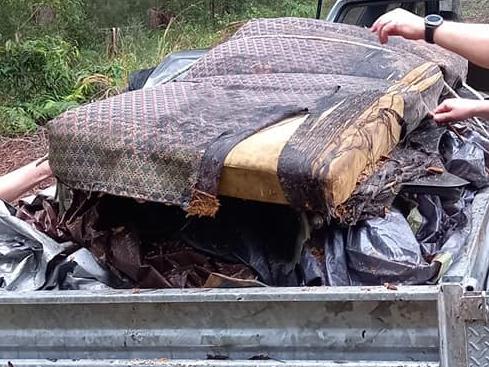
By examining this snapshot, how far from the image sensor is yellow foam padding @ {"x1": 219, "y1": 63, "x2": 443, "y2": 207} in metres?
2.07

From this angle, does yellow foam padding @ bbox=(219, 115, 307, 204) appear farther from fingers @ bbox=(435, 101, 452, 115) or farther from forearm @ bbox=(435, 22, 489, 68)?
forearm @ bbox=(435, 22, 489, 68)

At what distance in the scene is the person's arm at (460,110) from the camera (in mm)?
2682

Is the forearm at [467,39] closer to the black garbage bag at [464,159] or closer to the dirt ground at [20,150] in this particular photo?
the black garbage bag at [464,159]

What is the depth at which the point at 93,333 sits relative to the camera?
2049 mm

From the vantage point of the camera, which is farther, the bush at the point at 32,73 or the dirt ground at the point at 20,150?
the bush at the point at 32,73

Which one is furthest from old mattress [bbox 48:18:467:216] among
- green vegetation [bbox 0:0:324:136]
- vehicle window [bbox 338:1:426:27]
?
green vegetation [bbox 0:0:324:136]

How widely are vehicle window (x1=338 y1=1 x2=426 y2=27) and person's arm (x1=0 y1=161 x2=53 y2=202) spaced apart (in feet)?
8.18

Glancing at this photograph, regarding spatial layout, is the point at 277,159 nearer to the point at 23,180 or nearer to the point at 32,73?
the point at 23,180

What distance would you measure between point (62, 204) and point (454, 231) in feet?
3.75

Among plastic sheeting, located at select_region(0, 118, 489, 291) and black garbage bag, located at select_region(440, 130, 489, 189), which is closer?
plastic sheeting, located at select_region(0, 118, 489, 291)

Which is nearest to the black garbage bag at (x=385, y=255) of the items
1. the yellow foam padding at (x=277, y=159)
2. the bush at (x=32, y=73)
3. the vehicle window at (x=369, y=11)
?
the yellow foam padding at (x=277, y=159)

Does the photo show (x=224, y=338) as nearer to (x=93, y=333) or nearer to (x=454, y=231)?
(x=93, y=333)

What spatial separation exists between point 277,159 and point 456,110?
0.88 meters

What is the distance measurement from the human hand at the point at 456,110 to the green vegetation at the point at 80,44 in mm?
6916
